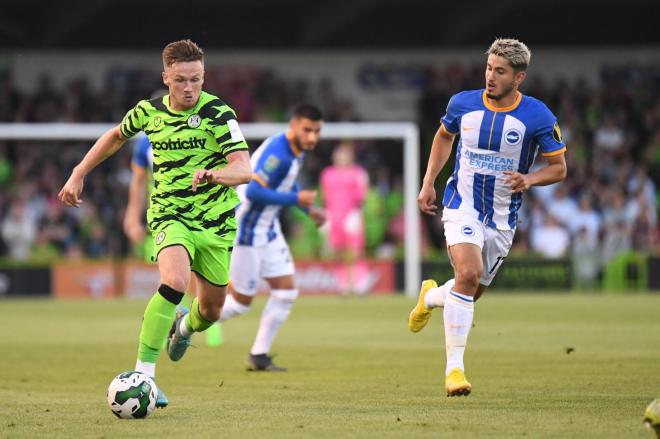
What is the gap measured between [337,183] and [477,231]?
41.3ft

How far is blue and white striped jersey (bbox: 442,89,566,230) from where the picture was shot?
795cm

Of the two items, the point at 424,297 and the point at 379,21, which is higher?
the point at 379,21

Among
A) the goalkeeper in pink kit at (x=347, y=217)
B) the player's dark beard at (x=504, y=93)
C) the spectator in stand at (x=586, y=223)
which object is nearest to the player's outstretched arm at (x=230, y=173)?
the player's dark beard at (x=504, y=93)

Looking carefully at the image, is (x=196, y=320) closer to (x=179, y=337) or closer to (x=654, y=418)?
(x=179, y=337)

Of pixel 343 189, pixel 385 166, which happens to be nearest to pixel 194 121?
pixel 343 189

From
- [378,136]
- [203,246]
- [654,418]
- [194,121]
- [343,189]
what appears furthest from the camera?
[378,136]

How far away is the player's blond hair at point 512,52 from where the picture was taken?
312 inches

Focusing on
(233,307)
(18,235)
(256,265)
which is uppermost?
(256,265)

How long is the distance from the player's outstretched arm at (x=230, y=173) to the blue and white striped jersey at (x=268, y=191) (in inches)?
120

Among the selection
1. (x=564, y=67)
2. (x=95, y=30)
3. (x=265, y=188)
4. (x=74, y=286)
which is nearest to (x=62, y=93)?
(x=95, y=30)

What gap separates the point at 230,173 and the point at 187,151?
43cm

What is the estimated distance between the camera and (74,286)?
2112 centimetres

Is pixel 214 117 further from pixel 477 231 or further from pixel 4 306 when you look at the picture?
pixel 4 306

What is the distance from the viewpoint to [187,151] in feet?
24.7
